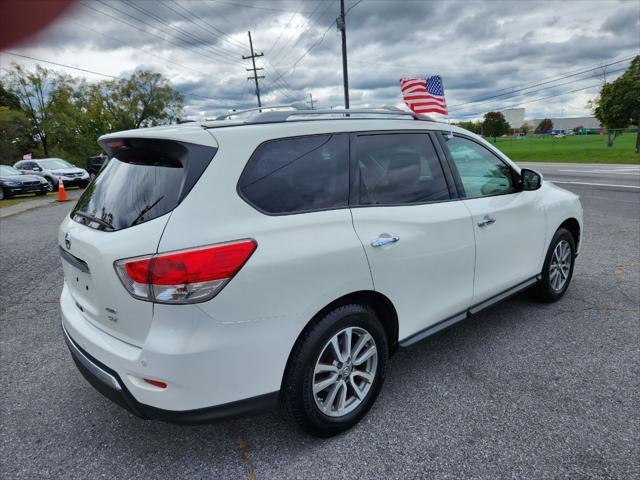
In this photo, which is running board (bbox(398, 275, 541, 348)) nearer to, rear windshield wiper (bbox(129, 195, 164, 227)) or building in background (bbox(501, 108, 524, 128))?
rear windshield wiper (bbox(129, 195, 164, 227))

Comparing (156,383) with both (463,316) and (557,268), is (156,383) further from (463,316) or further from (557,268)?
(557,268)

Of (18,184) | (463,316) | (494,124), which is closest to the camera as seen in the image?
(463,316)

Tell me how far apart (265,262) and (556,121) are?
158263 millimetres

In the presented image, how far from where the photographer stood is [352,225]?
2363 millimetres

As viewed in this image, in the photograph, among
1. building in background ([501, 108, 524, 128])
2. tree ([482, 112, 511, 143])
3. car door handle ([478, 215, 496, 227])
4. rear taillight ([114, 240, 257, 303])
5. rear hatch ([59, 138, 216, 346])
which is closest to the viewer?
rear taillight ([114, 240, 257, 303])

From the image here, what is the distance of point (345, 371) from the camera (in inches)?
95.6

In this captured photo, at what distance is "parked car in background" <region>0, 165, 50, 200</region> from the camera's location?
16670mm

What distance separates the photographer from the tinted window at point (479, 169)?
3213 millimetres

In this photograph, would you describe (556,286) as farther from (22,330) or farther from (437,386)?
(22,330)

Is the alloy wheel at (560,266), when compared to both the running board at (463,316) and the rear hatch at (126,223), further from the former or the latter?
the rear hatch at (126,223)

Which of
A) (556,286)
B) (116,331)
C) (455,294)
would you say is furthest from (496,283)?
(116,331)

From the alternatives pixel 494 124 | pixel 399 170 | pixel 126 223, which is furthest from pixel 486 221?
pixel 494 124

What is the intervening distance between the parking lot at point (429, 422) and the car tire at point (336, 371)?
0.46 feet

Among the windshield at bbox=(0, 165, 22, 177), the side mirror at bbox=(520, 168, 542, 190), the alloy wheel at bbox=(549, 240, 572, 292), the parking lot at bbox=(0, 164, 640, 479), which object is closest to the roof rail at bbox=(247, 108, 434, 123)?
the side mirror at bbox=(520, 168, 542, 190)
